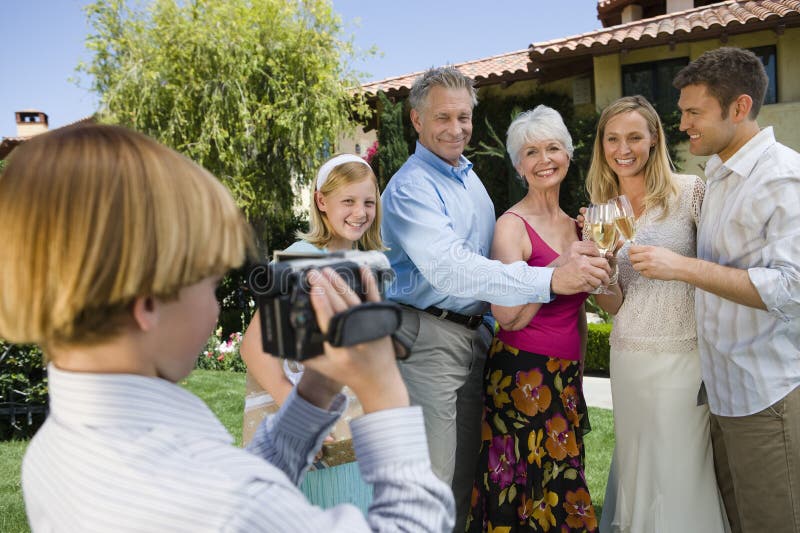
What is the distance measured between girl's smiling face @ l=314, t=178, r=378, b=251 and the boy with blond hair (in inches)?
82.2

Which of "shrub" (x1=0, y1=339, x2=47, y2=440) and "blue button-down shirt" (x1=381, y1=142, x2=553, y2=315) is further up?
"blue button-down shirt" (x1=381, y1=142, x2=553, y2=315)

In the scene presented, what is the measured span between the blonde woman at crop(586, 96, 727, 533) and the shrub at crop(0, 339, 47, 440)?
580 cm

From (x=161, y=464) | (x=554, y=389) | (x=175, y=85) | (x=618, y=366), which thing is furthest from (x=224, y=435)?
(x=175, y=85)

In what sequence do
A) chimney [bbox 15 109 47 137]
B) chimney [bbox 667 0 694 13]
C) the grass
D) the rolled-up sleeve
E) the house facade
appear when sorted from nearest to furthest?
the rolled-up sleeve < the grass < the house facade < chimney [bbox 667 0 694 13] < chimney [bbox 15 109 47 137]

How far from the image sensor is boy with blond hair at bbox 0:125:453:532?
867 mm

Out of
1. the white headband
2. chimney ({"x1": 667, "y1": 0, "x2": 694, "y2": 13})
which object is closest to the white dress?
the white headband

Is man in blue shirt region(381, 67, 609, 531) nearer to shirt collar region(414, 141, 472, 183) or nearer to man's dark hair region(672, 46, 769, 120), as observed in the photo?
shirt collar region(414, 141, 472, 183)

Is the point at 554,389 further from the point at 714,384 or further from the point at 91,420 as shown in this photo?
the point at 91,420

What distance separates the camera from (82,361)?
970 mm

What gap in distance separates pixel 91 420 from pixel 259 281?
36cm

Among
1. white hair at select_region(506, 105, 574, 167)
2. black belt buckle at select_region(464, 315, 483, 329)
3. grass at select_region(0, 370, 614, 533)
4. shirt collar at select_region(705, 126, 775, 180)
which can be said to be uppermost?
white hair at select_region(506, 105, 574, 167)

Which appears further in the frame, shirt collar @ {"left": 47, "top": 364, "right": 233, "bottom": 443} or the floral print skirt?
Answer: the floral print skirt

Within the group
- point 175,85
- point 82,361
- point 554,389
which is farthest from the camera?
point 175,85

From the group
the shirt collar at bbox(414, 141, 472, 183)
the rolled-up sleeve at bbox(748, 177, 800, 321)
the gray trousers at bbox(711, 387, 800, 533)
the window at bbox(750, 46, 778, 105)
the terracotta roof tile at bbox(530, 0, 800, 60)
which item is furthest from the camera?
the window at bbox(750, 46, 778, 105)
